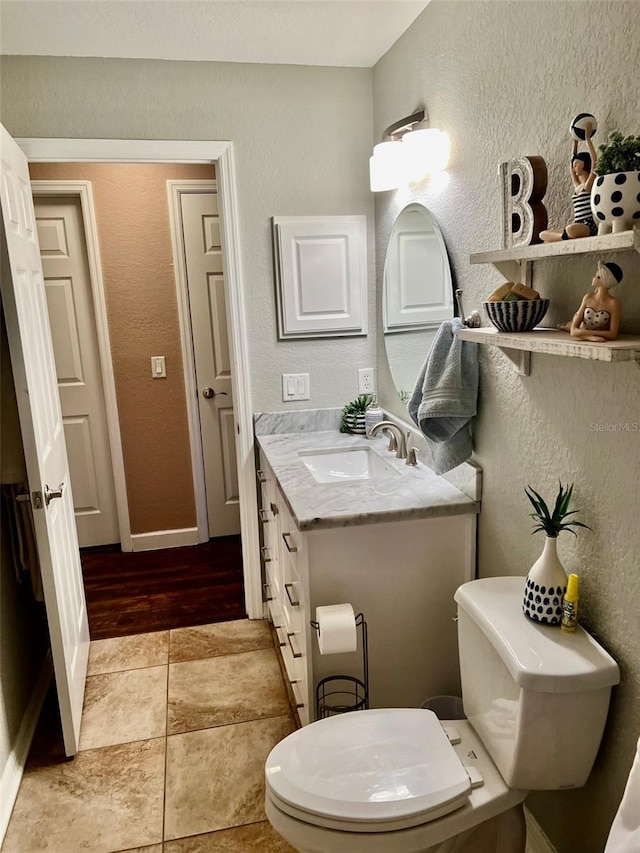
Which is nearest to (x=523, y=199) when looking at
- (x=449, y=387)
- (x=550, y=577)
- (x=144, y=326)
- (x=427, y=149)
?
(x=449, y=387)

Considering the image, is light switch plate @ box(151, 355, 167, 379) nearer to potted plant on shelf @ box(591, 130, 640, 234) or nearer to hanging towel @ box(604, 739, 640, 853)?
potted plant on shelf @ box(591, 130, 640, 234)

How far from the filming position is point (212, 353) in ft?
11.6

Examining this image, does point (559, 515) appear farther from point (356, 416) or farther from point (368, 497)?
point (356, 416)

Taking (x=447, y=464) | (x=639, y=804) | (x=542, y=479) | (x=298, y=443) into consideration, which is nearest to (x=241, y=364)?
(x=298, y=443)

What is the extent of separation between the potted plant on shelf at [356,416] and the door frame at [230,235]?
41cm

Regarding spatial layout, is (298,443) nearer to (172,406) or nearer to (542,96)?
(172,406)

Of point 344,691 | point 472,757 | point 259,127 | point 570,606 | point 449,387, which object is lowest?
point 344,691

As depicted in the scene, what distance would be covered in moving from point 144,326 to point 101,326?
0.23 metres

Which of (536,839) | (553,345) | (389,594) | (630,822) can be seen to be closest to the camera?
(630,822)

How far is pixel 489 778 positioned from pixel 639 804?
53 centimetres

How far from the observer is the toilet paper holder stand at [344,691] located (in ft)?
6.17

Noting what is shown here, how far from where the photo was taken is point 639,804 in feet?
2.94

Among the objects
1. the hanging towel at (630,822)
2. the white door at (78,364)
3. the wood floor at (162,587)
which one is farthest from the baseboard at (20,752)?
the hanging towel at (630,822)

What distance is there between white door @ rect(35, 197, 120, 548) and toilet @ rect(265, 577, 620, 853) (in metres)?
2.52
